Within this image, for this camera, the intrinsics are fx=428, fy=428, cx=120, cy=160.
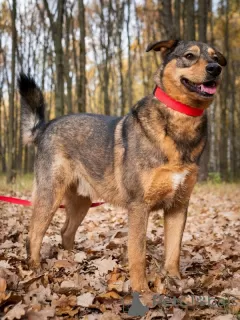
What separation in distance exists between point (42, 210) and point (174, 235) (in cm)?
152

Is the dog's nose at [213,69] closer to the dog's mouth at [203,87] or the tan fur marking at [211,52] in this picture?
the dog's mouth at [203,87]

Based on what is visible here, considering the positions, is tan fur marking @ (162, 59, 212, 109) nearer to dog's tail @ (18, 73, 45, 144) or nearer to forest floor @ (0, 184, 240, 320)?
forest floor @ (0, 184, 240, 320)

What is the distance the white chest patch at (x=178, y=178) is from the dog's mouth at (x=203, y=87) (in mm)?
768

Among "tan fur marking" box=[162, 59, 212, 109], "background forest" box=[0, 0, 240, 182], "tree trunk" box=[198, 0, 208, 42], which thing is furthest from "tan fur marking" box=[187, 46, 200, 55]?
"tree trunk" box=[198, 0, 208, 42]

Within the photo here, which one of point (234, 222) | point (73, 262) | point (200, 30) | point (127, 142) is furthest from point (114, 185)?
point (200, 30)

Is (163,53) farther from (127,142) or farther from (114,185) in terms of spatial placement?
(114,185)

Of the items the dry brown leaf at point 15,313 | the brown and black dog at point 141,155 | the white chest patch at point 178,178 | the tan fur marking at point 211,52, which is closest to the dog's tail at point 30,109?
the brown and black dog at point 141,155

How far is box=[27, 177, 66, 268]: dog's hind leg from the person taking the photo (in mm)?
4824

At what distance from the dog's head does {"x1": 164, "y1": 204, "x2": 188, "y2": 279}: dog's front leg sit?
1151 millimetres

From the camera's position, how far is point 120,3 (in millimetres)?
22359

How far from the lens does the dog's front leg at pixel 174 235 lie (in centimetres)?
450

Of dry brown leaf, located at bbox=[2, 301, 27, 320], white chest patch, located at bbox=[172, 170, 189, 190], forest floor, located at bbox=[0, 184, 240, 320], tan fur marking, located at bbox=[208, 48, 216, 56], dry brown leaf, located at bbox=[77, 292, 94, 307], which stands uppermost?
tan fur marking, located at bbox=[208, 48, 216, 56]

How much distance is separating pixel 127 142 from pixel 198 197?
828 centimetres

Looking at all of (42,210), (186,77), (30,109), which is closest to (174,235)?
(42,210)
